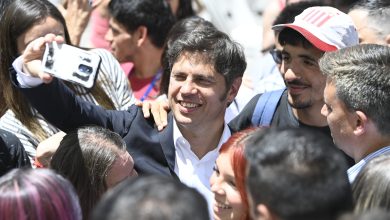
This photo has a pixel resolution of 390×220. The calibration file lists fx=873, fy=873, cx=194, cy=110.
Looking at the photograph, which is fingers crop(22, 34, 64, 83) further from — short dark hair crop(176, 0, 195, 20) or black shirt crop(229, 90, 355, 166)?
short dark hair crop(176, 0, 195, 20)

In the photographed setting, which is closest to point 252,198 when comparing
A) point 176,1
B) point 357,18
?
point 357,18

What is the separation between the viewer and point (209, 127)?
4148 mm

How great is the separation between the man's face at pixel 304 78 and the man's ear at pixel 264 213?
1920 mm

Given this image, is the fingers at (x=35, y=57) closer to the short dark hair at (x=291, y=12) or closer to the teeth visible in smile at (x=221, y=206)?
the teeth visible in smile at (x=221, y=206)

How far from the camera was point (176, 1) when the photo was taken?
255 inches

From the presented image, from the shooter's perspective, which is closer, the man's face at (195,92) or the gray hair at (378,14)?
the man's face at (195,92)

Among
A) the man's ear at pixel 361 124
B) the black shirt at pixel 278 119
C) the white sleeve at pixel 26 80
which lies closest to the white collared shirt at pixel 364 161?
the man's ear at pixel 361 124

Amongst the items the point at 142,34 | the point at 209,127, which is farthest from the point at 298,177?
the point at 142,34

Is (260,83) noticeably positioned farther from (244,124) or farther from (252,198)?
(252,198)

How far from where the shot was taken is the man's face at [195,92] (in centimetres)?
407

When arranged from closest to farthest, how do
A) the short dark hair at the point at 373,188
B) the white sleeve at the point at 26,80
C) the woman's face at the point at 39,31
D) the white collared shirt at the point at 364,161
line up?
1. the short dark hair at the point at 373,188
2. the white collared shirt at the point at 364,161
3. the white sleeve at the point at 26,80
4. the woman's face at the point at 39,31

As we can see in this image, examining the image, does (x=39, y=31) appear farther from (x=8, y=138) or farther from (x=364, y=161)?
(x=364, y=161)

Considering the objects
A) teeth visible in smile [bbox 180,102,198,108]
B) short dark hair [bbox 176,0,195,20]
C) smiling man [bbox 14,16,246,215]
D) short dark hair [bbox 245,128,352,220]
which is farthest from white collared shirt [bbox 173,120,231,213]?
short dark hair [bbox 176,0,195,20]

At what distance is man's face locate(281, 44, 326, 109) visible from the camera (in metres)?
4.22
